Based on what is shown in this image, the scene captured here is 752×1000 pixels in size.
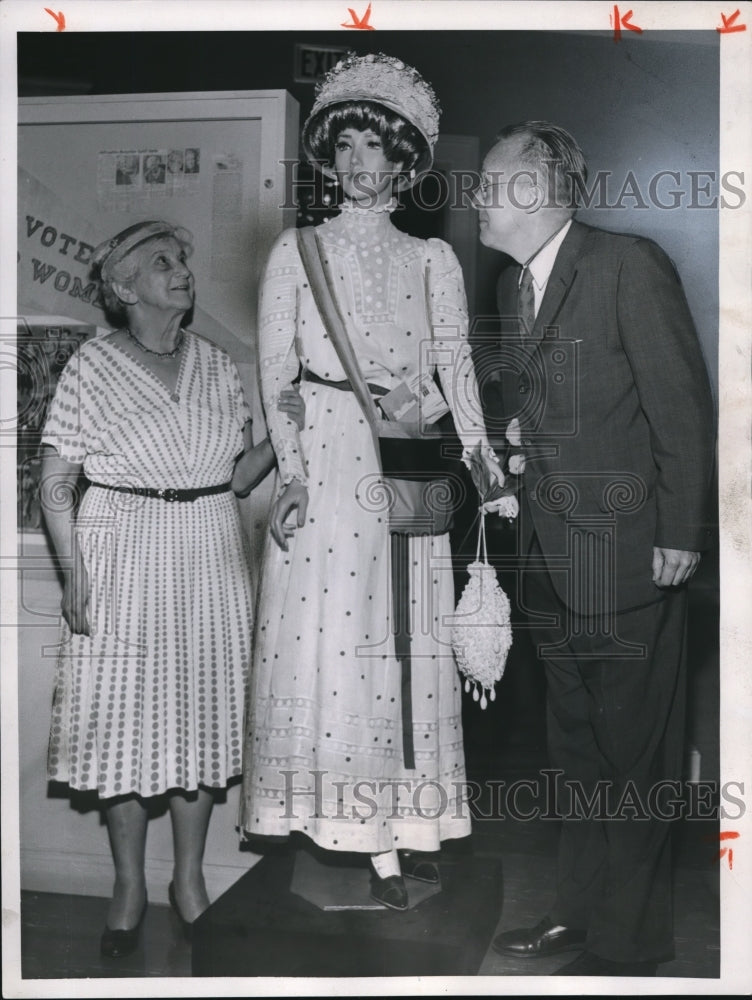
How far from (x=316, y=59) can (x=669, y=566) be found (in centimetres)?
152

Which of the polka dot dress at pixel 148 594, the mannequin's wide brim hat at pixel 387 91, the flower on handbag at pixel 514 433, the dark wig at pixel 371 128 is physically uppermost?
the mannequin's wide brim hat at pixel 387 91

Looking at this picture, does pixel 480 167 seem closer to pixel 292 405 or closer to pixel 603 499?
pixel 292 405

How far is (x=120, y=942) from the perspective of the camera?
273 cm

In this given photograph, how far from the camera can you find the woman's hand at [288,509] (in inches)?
104

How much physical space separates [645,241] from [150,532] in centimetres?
142

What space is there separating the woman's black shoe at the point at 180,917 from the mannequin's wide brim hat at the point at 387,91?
1.91m

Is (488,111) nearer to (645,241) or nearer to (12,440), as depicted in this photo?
(645,241)

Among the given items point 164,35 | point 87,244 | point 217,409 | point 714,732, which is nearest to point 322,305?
point 217,409

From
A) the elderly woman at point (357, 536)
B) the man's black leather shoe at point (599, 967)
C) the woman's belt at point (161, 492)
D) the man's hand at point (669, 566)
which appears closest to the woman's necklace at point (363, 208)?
the elderly woman at point (357, 536)

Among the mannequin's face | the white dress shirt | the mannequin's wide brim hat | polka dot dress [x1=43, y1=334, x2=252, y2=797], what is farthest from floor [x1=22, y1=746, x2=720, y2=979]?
the mannequin's wide brim hat

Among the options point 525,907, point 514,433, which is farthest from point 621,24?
point 525,907

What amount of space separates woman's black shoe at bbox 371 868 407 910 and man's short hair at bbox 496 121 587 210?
1.72 metres

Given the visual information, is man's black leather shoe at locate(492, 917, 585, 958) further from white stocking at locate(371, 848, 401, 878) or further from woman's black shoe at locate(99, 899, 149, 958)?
woman's black shoe at locate(99, 899, 149, 958)
